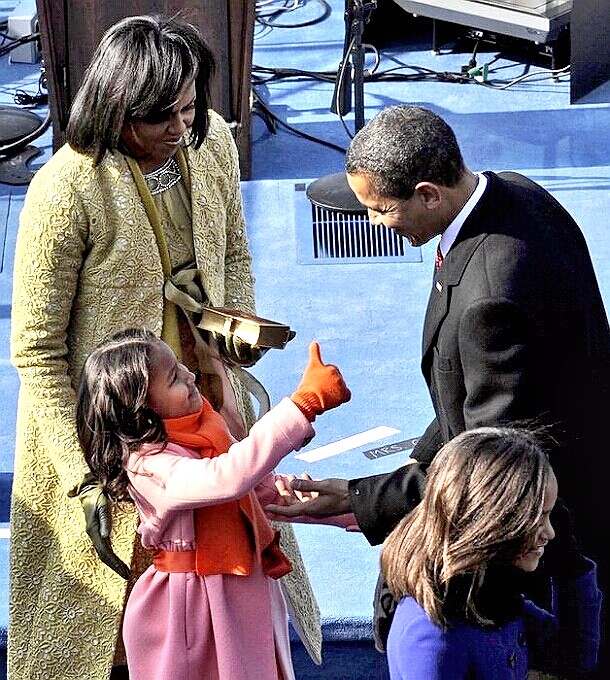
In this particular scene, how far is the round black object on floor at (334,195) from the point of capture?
548 cm

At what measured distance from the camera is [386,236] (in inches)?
211

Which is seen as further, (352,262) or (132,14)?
(132,14)

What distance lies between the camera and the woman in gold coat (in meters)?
2.35

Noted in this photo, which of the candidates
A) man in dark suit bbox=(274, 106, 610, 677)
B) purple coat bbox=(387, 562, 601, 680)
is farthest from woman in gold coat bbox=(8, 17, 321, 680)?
purple coat bbox=(387, 562, 601, 680)

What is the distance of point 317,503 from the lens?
2426 millimetres

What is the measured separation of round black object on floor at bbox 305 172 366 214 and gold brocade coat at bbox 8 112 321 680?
2.70m

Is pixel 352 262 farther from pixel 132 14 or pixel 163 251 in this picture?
pixel 163 251

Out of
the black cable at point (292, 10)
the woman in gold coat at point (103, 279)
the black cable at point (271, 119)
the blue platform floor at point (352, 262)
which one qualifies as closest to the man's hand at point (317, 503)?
the woman in gold coat at point (103, 279)

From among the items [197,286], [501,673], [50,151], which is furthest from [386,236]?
[501,673]

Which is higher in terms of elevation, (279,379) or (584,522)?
(584,522)

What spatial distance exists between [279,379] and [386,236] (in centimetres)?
112

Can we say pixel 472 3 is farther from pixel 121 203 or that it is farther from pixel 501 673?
pixel 501 673

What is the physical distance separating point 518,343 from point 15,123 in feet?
15.3

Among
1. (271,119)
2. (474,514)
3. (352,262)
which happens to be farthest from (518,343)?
(271,119)
